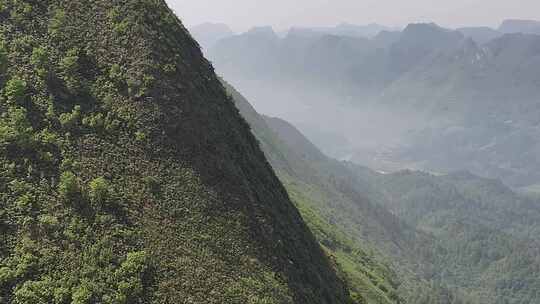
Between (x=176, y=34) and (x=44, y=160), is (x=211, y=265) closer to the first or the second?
(x=44, y=160)

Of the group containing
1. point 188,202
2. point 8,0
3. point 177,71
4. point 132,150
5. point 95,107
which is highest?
point 8,0

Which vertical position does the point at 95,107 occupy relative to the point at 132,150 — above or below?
above

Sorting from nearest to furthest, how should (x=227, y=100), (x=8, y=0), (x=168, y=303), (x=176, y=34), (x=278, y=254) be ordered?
1. (x=168, y=303)
2. (x=278, y=254)
3. (x=8, y=0)
4. (x=176, y=34)
5. (x=227, y=100)

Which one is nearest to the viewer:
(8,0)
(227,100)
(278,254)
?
(278,254)

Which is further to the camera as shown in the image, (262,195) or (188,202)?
(262,195)

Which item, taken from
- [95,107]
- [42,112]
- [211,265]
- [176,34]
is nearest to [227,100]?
[176,34]

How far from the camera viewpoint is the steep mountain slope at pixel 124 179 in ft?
129

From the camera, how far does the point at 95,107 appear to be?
164 feet

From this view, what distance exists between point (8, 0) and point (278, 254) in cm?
3876

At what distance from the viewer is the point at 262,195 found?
57.5 m

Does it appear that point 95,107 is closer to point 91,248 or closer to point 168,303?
point 91,248

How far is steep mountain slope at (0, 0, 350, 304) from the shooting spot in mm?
39406

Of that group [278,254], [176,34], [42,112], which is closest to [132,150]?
[42,112]

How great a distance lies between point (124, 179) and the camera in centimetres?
4562
